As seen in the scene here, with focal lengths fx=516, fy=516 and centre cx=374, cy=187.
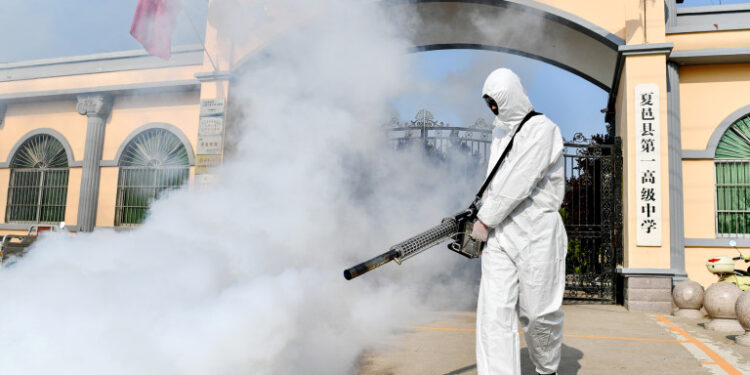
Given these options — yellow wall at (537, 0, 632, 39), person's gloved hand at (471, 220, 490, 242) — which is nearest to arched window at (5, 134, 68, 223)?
yellow wall at (537, 0, 632, 39)

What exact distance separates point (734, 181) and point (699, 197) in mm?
648

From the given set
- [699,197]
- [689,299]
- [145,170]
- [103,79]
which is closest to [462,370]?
[689,299]

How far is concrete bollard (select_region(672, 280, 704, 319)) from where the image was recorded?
681 cm

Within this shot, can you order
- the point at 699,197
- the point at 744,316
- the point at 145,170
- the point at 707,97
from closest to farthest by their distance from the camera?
the point at 744,316 → the point at 699,197 → the point at 707,97 → the point at 145,170

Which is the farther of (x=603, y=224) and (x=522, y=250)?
(x=603, y=224)

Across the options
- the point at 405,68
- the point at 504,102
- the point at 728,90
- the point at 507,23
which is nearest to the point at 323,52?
the point at 405,68

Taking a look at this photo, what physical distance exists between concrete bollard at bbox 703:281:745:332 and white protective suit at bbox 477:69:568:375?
417 cm

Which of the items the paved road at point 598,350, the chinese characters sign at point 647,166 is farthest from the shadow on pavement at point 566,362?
the chinese characters sign at point 647,166

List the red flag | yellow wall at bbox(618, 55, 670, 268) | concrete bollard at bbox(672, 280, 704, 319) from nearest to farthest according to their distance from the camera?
concrete bollard at bbox(672, 280, 704, 319) → yellow wall at bbox(618, 55, 670, 268) → the red flag

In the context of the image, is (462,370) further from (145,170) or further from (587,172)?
(145,170)

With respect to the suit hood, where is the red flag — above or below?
above

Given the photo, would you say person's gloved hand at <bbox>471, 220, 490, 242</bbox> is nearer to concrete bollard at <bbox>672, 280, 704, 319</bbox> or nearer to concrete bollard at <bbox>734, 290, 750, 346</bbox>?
concrete bollard at <bbox>734, 290, 750, 346</bbox>

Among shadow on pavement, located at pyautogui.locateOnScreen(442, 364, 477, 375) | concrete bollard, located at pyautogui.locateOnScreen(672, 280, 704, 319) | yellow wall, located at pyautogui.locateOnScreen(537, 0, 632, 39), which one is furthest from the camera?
yellow wall, located at pyautogui.locateOnScreen(537, 0, 632, 39)

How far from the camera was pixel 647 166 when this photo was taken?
742 cm
